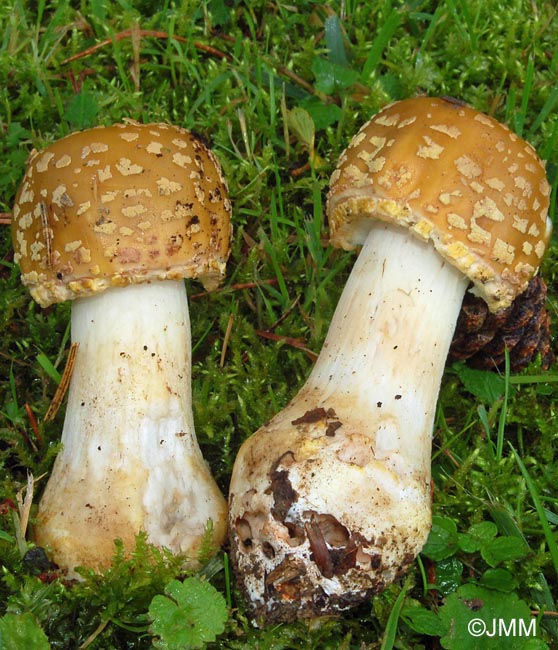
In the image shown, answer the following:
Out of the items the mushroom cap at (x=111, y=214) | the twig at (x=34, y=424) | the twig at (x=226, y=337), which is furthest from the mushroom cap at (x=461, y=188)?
the twig at (x=34, y=424)

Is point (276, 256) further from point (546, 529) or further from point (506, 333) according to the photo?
point (546, 529)

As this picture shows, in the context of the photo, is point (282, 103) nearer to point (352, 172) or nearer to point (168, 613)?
A: point (352, 172)

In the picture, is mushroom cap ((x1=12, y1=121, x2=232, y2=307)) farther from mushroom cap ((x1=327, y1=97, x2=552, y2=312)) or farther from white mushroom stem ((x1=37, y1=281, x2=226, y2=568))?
mushroom cap ((x1=327, y1=97, x2=552, y2=312))

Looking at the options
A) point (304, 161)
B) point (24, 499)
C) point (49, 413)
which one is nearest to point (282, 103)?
point (304, 161)

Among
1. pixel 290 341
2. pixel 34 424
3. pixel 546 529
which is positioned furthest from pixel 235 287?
pixel 546 529

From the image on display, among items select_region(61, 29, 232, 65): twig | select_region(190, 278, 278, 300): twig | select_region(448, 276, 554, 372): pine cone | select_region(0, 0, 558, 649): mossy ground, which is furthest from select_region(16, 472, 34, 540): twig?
select_region(61, 29, 232, 65): twig
